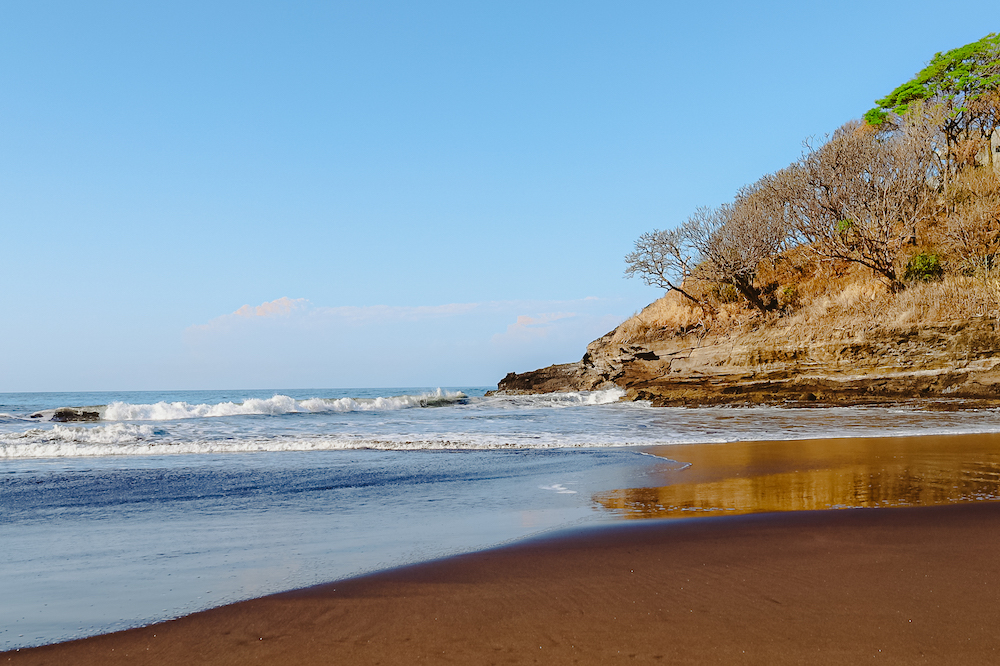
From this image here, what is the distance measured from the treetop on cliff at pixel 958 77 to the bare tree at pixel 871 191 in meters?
5.58

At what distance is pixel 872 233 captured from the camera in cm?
2766

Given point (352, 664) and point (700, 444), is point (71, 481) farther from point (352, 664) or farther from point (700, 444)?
point (700, 444)

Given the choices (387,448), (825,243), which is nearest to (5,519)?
(387,448)

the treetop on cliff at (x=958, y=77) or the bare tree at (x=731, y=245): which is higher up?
the treetop on cliff at (x=958, y=77)

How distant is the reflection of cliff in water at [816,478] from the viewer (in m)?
6.04

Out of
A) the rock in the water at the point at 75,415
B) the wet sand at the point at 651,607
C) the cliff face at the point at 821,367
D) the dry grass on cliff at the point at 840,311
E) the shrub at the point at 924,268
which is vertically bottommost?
the rock in the water at the point at 75,415

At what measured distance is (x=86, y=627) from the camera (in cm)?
302

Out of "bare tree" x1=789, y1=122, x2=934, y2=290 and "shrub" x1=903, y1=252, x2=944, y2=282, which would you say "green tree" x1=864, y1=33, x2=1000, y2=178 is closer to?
"bare tree" x1=789, y1=122, x2=934, y2=290

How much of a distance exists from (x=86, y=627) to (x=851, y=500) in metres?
6.44

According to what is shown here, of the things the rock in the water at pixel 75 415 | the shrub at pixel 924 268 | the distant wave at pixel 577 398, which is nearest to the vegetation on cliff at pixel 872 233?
the shrub at pixel 924 268

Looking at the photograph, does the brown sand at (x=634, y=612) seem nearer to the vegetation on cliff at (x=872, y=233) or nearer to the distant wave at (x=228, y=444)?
the distant wave at (x=228, y=444)

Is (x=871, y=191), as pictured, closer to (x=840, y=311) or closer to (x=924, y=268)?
(x=924, y=268)

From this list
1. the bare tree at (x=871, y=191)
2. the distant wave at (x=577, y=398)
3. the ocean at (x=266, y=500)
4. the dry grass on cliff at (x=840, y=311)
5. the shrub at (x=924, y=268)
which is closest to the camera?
the ocean at (x=266, y=500)

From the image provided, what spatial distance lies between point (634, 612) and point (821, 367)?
963 inches
